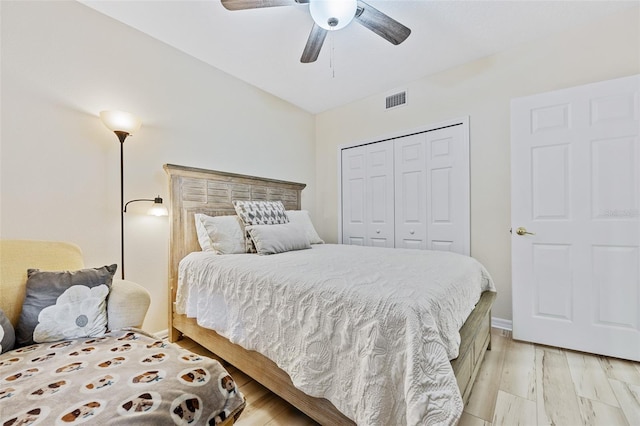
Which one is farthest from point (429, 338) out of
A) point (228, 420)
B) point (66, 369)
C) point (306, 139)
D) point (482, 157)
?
point (306, 139)

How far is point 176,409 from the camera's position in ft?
2.67

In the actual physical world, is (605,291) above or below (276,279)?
below

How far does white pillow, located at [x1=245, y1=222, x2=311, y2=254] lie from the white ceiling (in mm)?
1662

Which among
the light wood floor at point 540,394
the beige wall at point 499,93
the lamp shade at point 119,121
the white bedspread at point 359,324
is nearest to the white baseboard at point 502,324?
the beige wall at point 499,93

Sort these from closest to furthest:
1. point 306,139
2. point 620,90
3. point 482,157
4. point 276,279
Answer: point 276,279
point 620,90
point 482,157
point 306,139

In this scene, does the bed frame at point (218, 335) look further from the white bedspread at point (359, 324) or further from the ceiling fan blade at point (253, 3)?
the ceiling fan blade at point (253, 3)

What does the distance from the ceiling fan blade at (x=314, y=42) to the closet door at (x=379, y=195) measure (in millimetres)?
1546

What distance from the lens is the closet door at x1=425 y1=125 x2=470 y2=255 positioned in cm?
271

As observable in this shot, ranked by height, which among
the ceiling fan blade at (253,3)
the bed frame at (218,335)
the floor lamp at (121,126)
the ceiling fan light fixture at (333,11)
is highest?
the ceiling fan blade at (253,3)

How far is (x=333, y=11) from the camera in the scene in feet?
5.29

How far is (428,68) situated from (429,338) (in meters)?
2.81

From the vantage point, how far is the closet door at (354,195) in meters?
3.53

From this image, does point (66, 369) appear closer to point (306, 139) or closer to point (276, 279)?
point (276, 279)

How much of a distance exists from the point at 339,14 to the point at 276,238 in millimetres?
1650
